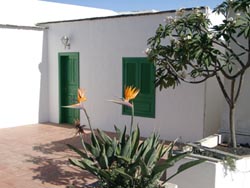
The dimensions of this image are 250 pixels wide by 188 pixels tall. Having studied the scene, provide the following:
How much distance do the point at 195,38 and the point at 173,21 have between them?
0.67m

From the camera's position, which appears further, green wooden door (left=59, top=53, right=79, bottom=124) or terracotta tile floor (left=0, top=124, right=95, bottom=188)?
green wooden door (left=59, top=53, right=79, bottom=124)

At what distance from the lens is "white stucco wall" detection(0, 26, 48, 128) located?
11.7 m

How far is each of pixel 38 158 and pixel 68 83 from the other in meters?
4.91

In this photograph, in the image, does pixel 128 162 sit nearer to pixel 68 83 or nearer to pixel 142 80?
pixel 142 80

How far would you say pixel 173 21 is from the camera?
6.02m

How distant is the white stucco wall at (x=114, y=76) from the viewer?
367 inches

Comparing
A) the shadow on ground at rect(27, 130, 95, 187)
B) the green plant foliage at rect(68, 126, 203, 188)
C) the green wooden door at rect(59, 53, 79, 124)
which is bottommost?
the shadow on ground at rect(27, 130, 95, 187)

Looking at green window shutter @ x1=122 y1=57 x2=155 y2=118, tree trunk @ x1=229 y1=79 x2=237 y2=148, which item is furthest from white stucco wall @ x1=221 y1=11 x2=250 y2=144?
green window shutter @ x1=122 y1=57 x2=155 y2=118

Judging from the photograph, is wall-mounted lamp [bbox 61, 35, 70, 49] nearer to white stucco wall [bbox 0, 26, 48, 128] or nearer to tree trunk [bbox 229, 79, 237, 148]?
white stucco wall [bbox 0, 26, 48, 128]

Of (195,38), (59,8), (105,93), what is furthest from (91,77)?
(195,38)

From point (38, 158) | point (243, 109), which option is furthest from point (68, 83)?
point (243, 109)

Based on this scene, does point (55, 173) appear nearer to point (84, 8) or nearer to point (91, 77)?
point (91, 77)

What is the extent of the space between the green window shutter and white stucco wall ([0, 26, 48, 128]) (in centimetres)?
392

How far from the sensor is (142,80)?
401 inches
